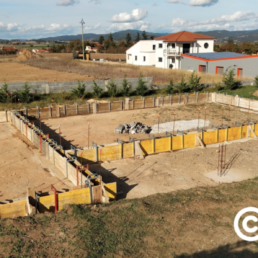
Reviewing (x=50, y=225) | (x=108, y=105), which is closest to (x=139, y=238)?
(x=50, y=225)

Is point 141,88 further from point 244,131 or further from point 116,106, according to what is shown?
point 244,131

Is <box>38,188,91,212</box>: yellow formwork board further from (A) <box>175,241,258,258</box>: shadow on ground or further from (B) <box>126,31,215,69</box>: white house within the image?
(B) <box>126,31,215,69</box>: white house

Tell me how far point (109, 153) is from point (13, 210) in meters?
6.05

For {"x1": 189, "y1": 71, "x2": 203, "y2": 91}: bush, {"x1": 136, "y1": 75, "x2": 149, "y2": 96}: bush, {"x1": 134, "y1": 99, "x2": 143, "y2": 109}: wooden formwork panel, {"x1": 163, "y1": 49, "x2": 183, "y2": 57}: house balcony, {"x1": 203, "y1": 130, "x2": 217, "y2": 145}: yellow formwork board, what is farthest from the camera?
{"x1": 163, "y1": 49, "x2": 183, "y2": 57}: house balcony

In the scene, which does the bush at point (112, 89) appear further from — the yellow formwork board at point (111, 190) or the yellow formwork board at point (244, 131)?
the yellow formwork board at point (111, 190)

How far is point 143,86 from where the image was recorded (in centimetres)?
2898

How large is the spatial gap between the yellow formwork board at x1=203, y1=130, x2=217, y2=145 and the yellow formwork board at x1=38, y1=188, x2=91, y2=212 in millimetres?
8857

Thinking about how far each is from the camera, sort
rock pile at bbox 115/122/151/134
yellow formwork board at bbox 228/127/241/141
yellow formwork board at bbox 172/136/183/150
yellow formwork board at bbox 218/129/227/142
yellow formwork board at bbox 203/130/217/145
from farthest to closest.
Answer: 1. rock pile at bbox 115/122/151/134
2. yellow formwork board at bbox 228/127/241/141
3. yellow formwork board at bbox 218/129/227/142
4. yellow formwork board at bbox 203/130/217/145
5. yellow formwork board at bbox 172/136/183/150

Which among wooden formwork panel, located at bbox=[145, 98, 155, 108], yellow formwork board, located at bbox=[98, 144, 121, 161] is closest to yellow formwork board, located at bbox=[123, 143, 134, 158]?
yellow formwork board, located at bbox=[98, 144, 121, 161]

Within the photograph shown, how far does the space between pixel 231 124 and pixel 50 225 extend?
16119 millimetres

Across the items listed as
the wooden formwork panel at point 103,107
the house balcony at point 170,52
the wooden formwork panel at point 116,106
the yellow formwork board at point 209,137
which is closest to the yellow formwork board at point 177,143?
the yellow formwork board at point 209,137

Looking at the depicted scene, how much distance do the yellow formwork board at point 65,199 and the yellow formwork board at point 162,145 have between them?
20.6ft

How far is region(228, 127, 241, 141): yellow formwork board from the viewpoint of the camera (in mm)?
18234

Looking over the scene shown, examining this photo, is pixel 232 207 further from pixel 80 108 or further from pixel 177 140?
pixel 80 108
